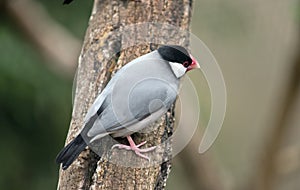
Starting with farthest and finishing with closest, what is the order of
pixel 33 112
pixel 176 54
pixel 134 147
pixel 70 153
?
pixel 33 112
pixel 176 54
pixel 134 147
pixel 70 153

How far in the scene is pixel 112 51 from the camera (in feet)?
8.79

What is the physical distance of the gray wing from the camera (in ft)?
7.79

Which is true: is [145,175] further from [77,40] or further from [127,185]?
[77,40]

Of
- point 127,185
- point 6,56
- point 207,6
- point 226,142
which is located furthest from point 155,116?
point 226,142

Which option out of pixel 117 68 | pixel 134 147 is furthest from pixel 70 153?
A: pixel 117 68

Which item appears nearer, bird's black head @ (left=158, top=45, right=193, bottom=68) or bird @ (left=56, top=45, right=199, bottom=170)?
bird @ (left=56, top=45, right=199, bottom=170)

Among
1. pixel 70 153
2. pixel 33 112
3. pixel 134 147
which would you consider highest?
pixel 70 153

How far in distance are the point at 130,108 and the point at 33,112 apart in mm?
2177

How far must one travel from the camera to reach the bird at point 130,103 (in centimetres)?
234

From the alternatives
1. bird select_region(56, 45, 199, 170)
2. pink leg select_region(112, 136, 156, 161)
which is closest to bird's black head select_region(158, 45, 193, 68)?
bird select_region(56, 45, 199, 170)

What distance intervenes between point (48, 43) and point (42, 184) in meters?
0.90

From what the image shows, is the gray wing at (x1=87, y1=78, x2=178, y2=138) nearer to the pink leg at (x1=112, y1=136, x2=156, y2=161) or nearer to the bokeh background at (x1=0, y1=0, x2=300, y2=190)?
the pink leg at (x1=112, y1=136, x2=156, y2=161)

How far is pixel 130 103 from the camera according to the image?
7.97 ft

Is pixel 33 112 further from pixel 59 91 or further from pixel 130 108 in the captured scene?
pixel 130 108
